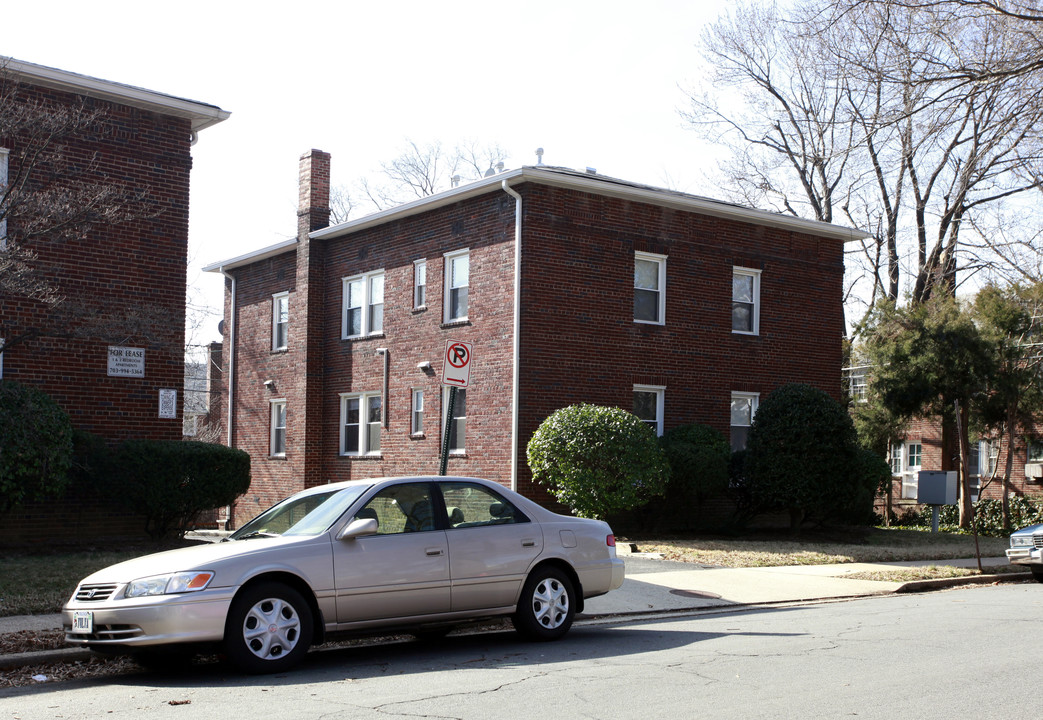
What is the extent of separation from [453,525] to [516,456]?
1118 centimetres

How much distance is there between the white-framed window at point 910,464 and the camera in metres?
36.8

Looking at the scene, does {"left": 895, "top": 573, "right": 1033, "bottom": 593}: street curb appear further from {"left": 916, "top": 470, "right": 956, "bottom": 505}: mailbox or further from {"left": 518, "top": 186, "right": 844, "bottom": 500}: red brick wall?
{"left": 518, "top": 186, "right": 844, "bottom": 500}: red brick wall

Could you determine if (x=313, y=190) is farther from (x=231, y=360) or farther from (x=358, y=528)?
Answer: (x=358, y=528)

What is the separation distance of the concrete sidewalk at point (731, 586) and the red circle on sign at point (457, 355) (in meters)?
3.10

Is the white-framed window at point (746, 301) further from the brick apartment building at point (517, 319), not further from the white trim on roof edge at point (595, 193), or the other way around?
the white trim on roof edge at point (595, 193)

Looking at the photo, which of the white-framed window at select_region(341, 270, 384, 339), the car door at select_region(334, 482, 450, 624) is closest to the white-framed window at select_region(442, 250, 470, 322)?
the white-framed window at select_region(341, 270, 384, 339)

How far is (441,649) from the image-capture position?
371 inches

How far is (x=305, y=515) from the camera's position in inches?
353

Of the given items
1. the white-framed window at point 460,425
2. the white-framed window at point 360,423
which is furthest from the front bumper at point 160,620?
the white-framed window at point 360,423

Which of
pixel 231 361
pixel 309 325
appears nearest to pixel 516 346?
pixel 309 325

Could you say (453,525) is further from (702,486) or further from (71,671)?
(702,486)

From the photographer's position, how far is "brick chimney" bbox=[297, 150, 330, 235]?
2669cm

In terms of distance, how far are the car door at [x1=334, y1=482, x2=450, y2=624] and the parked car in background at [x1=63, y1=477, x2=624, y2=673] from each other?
1 centimetres

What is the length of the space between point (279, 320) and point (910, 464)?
23.0 meters
